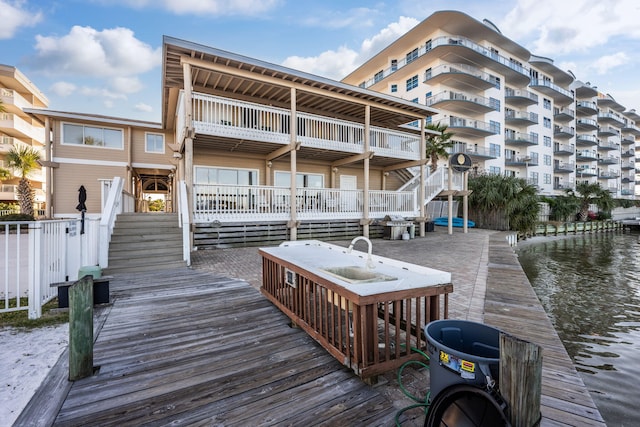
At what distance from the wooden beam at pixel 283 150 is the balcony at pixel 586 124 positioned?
50909 mm

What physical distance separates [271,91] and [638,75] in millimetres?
50160

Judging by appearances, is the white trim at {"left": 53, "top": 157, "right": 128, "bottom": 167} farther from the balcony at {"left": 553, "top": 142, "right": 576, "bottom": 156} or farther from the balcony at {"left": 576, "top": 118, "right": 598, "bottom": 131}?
the balcony at {"left": 576, "top": 118, "right": 598, "bottom": 131}

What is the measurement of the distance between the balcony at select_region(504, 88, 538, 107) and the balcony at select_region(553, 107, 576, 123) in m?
8.01

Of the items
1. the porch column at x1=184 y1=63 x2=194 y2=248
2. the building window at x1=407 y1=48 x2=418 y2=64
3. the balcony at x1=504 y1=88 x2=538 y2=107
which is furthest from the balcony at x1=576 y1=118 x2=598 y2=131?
the porch column at x1=184 y1=63 x2=194 y2=248

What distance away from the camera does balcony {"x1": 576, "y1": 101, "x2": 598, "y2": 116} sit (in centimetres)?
4038

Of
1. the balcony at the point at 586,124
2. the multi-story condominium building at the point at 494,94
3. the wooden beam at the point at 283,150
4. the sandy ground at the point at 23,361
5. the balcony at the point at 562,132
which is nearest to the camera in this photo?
the sandy ground at the point at 23,361

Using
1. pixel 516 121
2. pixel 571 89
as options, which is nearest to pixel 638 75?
pixel 571 89

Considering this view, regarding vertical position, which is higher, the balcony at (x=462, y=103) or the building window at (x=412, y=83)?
the building window at (x=412, y=83)

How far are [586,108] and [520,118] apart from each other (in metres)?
20.4

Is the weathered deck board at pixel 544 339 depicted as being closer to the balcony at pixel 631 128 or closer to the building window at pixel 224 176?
the building window at pixel 224 176

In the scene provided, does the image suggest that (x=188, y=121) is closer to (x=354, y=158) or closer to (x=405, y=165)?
(x=354, y=158)

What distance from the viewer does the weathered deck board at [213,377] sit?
1951 mm

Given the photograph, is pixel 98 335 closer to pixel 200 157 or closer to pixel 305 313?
pixel 305 313

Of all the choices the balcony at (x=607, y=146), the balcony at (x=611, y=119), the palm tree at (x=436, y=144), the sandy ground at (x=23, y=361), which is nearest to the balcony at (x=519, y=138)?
the palm tree at (x=436, y=144)
